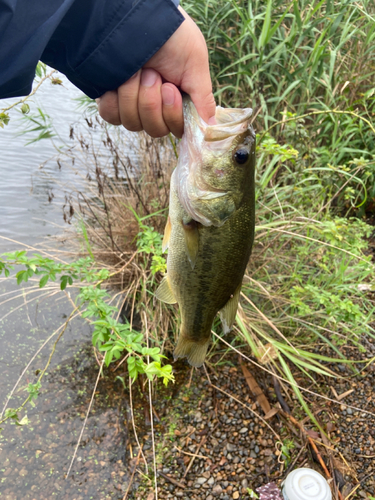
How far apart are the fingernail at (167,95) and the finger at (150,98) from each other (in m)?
0.02

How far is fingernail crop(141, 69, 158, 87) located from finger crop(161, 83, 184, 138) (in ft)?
0.14

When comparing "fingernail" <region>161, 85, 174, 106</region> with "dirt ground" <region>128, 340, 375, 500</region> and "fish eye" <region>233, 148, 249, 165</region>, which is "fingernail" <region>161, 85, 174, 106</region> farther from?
"dirt ground" <region>128, 340, 375, 500</region>

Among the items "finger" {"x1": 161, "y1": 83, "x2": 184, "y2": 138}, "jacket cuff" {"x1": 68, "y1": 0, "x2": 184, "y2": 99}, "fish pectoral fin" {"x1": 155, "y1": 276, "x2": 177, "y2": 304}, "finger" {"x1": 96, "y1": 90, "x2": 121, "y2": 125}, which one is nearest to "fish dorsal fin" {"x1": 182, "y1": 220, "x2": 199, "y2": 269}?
"fish pectoral fin" {"x1": 155, "y1": 276, "x2": 177, "y2": 304}

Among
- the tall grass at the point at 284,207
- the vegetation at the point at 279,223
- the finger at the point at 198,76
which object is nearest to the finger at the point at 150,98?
the finger at the point at 198,76

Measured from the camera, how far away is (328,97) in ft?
14.4

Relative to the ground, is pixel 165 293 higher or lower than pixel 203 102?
lower

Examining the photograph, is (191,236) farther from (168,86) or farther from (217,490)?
(217,490)

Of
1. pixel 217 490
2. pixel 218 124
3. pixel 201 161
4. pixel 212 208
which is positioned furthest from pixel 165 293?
pixel 217 490

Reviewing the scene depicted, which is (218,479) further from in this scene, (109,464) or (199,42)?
(199,42)

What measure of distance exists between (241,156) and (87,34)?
742 mm

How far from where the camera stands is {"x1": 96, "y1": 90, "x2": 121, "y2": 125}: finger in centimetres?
141

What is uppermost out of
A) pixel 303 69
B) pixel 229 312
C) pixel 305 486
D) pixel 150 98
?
pixel 303 69

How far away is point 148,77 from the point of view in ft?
4.40

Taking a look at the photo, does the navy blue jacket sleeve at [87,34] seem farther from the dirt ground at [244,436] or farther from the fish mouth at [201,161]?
the dirt ground at [244,436]
